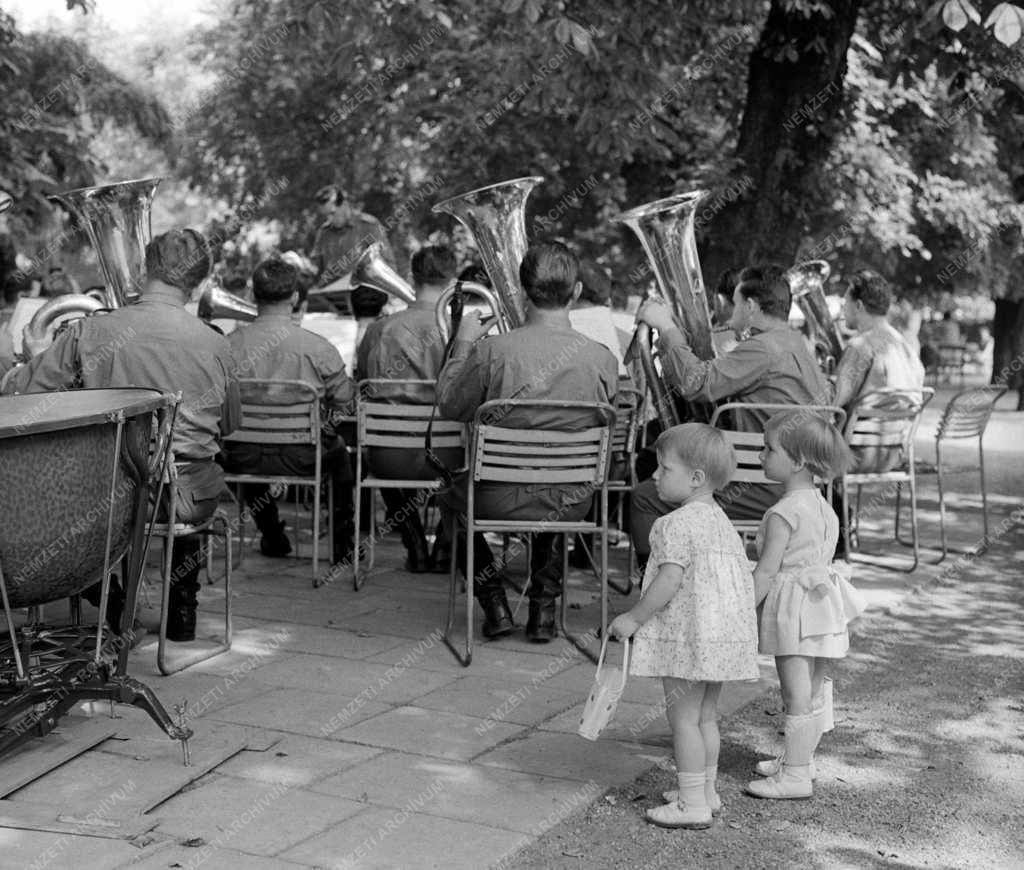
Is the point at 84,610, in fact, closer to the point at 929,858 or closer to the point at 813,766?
the point at 813,766

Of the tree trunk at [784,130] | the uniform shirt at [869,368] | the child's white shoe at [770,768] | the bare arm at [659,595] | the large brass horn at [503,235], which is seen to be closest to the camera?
the bare arm at [659,595]

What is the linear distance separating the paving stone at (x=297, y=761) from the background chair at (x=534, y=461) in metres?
1.06

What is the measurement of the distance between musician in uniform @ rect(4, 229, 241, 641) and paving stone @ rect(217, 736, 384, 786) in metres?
1.23

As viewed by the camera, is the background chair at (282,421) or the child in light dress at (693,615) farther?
the background chair at (282,421)

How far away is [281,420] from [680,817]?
11.1 feet

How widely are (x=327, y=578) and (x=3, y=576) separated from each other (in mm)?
3052

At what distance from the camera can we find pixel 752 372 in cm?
561

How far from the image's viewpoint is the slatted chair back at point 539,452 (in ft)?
17.0

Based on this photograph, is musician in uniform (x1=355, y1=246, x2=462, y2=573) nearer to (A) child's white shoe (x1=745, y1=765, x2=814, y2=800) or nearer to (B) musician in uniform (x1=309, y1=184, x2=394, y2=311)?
(A) child's white shoe (x1=745, y1=765, x2=814, y2=800)

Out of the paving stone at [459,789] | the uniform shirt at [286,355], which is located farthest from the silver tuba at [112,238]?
the paving stone at [459,789]

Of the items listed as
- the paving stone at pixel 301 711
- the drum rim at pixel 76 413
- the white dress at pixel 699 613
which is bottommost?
the paving stone at pixel 301 711

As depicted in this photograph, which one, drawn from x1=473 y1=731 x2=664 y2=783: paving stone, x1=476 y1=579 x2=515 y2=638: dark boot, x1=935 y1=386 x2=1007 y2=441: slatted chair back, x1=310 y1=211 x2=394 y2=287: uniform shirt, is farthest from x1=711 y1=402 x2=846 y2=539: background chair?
x1=310 y1=211 x2=394 y2=287: uniform shirt

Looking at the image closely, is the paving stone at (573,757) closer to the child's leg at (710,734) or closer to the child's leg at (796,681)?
the child's leg at (710,734)

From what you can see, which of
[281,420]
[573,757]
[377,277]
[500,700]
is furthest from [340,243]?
[573,757]
